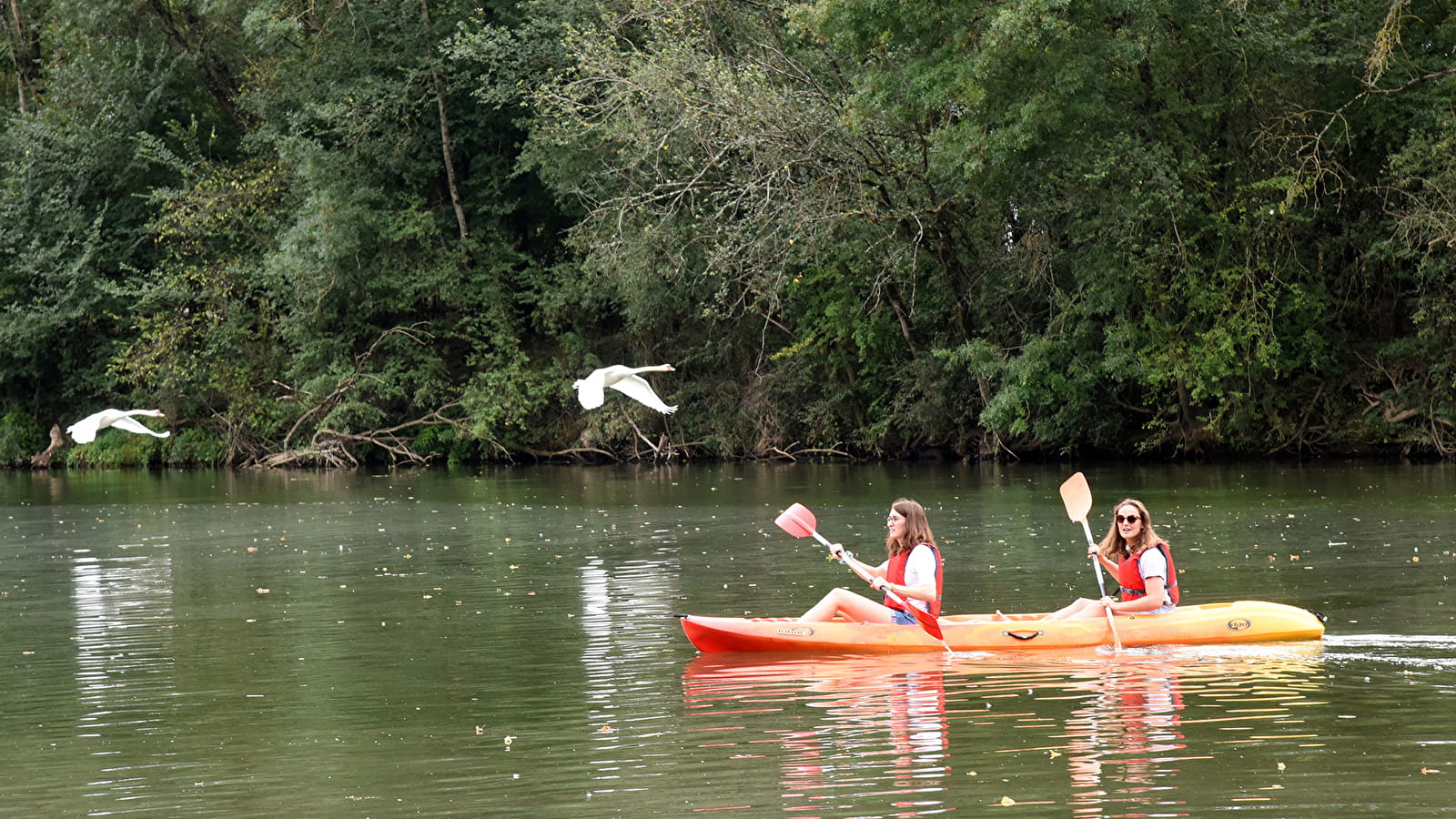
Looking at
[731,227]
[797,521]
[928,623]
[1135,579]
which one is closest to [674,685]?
[928,623]

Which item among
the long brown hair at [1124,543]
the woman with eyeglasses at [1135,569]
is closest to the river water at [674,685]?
the woman with eyeglasses at [1135,569]

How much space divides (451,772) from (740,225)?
21.4 m

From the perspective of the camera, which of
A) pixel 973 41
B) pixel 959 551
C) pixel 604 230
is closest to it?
pixel 959 551

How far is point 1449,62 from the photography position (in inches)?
1045

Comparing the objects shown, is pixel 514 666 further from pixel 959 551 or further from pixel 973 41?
pixel 973 41

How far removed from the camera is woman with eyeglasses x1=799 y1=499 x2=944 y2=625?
1034 cm

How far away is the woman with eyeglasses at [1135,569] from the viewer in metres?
10.4

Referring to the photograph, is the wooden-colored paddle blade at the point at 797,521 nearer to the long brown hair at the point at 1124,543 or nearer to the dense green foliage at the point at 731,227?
the long brown hair at the point at 1124,543

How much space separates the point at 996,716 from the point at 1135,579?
101 inches

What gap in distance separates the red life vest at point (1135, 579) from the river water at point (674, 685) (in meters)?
0.45

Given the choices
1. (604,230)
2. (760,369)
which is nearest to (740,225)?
(604,230)

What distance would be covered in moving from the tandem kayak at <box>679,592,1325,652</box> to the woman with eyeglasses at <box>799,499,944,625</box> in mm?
174

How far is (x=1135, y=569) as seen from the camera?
34.9 feet

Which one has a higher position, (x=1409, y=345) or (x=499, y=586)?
(x=1409, y=345)
